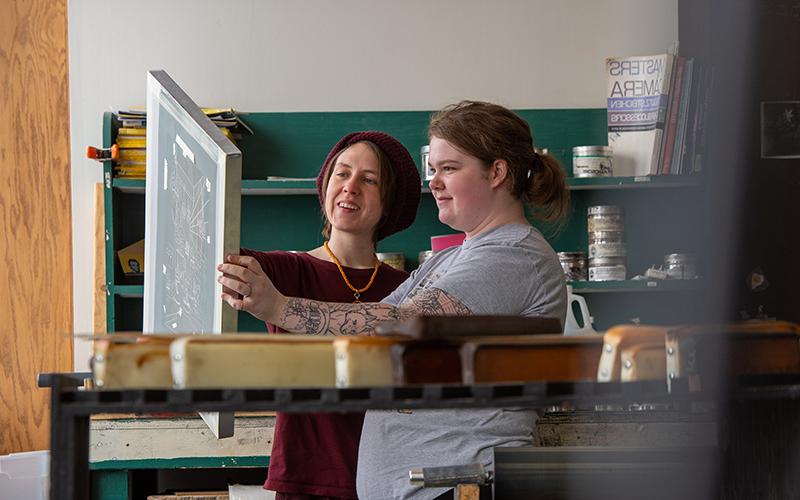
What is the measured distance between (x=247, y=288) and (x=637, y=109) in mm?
2029

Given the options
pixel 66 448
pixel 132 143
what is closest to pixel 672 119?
pixel 132 143

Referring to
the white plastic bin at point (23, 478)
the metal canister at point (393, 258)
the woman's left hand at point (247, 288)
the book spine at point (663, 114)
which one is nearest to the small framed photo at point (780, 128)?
the woman's left hand at point (247, 288)

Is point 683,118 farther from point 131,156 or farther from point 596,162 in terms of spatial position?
point 131,156

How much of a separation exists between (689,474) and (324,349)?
491 mm

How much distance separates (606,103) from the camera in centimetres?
366

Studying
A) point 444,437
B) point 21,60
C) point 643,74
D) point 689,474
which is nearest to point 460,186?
point 444,437

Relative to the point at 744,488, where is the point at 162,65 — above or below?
above

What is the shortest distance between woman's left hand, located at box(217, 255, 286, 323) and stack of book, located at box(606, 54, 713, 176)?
195 cm

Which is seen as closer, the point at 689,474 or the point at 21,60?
the point at 689,474

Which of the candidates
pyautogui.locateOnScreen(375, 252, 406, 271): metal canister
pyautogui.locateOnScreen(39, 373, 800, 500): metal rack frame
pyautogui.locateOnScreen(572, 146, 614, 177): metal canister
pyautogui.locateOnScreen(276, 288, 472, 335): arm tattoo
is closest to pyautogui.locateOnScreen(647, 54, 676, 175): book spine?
pyautogui.locateOnScreen(572, 146, 614, 177): metal canister

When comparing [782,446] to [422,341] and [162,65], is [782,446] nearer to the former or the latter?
[422,341]

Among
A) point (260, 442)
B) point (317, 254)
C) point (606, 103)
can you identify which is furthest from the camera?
point (606, 103)

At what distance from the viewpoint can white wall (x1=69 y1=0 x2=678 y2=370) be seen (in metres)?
3.69

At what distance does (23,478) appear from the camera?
308 cm
